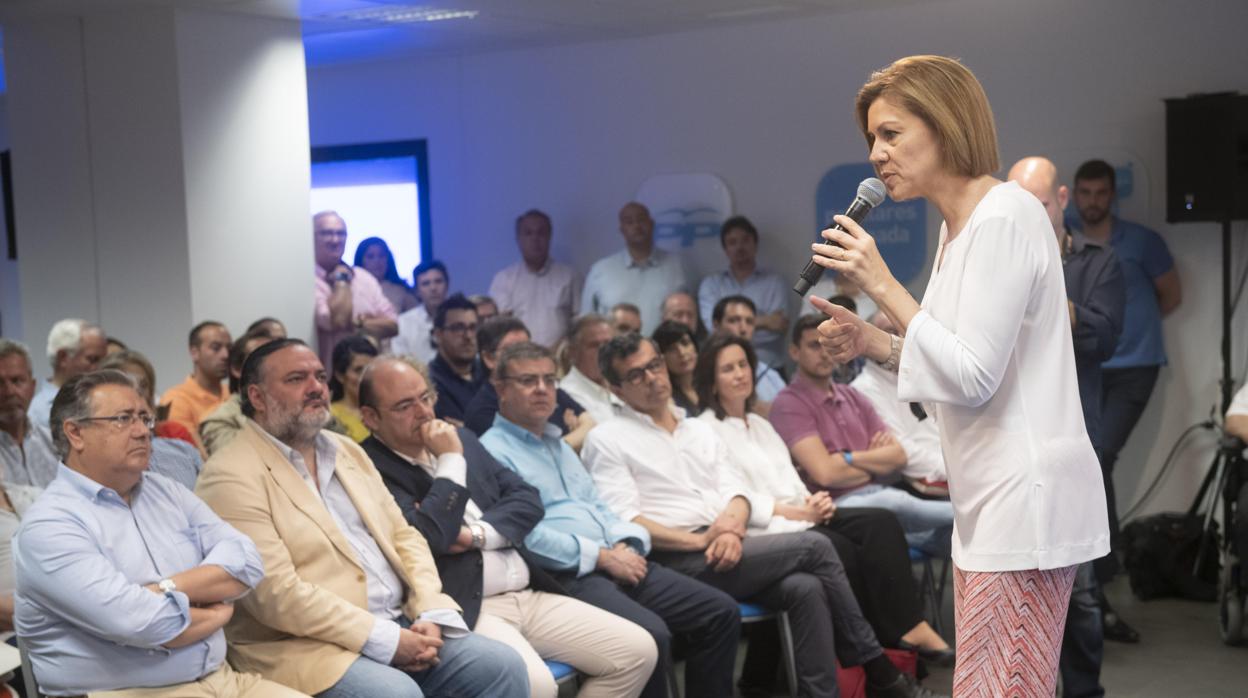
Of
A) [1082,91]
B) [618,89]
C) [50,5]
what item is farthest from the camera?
[618,89]

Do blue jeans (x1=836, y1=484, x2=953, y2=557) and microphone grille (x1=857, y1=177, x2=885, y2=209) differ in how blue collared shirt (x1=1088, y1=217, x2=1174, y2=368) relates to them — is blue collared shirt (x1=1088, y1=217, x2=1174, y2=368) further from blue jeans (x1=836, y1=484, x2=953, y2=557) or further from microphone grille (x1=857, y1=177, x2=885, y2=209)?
microphone grille (x1=857, y1=177, x2=885, y2=209)

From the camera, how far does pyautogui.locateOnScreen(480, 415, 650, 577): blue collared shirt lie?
13.7ft

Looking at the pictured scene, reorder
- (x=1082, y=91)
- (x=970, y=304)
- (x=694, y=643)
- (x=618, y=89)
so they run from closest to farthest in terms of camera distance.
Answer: (x=970, y=304) < (x=694, y=643) < (x=1082, y=91) < (x=618, y=89)

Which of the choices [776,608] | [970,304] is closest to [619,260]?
[776,608]

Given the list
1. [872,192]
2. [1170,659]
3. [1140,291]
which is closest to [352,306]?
[1140,291]

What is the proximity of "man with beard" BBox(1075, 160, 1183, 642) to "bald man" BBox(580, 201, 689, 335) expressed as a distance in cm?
245

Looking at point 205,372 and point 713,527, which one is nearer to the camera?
point 713,527

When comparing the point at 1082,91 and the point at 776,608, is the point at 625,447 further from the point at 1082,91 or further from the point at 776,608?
the point at 1082,91

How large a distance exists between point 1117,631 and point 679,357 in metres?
1.95

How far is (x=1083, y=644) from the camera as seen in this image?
4.03m

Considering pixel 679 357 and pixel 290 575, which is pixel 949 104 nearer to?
pixel 290 575

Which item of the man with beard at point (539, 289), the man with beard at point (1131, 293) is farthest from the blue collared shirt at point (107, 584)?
the man with beard at point (539, 289)

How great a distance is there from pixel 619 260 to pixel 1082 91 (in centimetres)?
277

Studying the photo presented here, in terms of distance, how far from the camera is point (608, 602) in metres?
4.09
